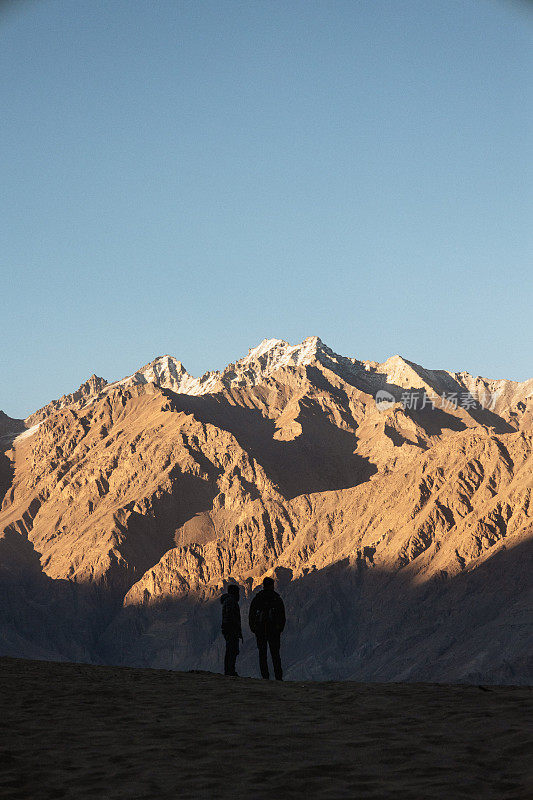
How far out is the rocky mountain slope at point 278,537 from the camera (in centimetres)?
11088

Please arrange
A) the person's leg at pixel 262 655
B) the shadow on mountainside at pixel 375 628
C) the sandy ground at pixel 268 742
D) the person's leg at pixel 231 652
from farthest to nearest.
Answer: the shadow on mountainside at pixel 375 628
the person's leg at pixel 231 652
the person's leg at pixel 262 655
the sandy ground at pixel 268 742

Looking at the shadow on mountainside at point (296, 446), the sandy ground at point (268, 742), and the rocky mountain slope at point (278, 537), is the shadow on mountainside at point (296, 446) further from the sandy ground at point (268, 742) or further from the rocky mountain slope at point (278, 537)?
the sandy ground at point (268, 742)

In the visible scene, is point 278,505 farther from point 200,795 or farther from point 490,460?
point 200,795

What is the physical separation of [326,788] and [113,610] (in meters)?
141

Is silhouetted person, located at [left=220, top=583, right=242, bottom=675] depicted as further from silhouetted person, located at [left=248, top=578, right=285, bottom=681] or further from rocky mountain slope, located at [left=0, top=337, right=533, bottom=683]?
rocky mountain slope, located at [left=0, top=337, right=533, bottom=683]

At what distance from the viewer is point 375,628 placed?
388 feet

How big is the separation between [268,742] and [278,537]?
441ft

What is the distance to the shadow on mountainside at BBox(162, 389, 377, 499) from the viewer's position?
171 metres

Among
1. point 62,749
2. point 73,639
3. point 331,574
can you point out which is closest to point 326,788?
point 62,749

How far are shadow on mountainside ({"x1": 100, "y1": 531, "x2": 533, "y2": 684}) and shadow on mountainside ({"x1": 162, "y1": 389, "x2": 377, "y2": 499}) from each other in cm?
3228

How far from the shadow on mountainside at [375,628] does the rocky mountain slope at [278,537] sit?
0.23 metres

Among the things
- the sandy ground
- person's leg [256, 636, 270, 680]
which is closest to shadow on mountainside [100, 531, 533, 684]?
person's leg [256, 636, 270, 680]

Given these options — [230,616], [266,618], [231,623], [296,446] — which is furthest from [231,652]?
[296,446]

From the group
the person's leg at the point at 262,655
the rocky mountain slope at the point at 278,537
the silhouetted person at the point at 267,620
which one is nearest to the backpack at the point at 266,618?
the silhouetted person at the point at 267,620
